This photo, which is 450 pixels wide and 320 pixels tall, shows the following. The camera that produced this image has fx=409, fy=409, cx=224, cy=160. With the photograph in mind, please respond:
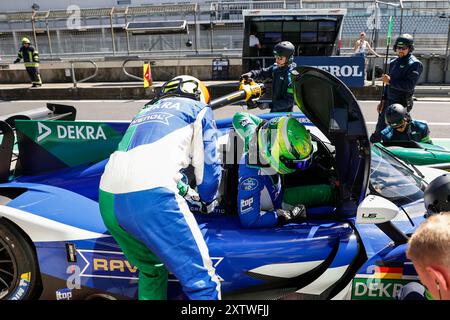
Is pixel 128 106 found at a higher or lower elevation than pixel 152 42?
lower

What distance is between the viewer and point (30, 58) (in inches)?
505

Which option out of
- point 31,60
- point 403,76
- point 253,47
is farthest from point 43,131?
point 31,60

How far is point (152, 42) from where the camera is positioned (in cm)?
1717

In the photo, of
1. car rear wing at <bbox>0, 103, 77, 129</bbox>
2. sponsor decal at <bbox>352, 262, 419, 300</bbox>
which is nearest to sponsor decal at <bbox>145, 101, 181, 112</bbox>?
sponsor decal at <bbox>352, 262, 419, 300</bbox>

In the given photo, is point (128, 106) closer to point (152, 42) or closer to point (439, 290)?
point (152, 42)

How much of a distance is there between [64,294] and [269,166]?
1.46 m

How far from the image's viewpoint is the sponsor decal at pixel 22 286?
8.15 feet

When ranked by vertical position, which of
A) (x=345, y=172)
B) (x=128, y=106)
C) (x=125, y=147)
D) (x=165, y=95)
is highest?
(x=165, y=95)

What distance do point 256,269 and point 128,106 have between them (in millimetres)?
9050

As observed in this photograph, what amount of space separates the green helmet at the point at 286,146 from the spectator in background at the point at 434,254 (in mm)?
1163

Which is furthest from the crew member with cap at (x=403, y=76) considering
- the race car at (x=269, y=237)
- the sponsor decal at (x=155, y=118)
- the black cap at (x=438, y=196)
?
the sponsor decal at (x=155, y=118)

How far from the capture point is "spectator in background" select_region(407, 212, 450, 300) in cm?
122

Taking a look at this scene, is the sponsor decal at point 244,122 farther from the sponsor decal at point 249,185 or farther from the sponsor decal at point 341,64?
the sponsor decal at point 341,64
